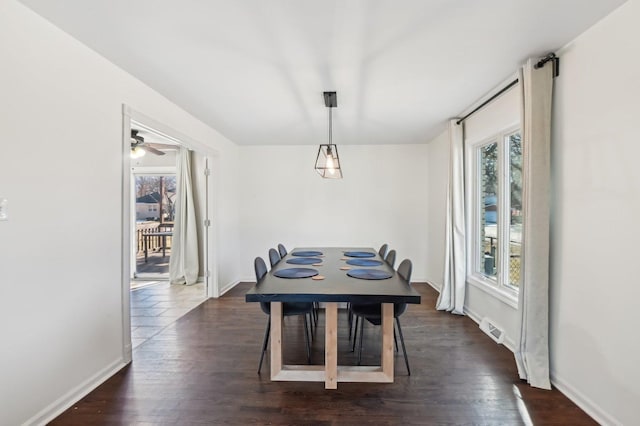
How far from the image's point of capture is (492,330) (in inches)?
125

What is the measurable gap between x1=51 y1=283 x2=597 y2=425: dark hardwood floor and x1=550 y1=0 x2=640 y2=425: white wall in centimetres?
33

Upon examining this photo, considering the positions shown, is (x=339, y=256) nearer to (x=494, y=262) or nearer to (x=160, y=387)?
(x=494, y=262)

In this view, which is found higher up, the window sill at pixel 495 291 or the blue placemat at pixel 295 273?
the blue placemat at pixel 295 273

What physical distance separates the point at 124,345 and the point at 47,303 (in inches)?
34.5

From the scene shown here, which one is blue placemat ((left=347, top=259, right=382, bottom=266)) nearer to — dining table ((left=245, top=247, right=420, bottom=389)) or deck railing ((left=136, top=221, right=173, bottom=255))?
dining table ((left=245, top=247, right=420, bottom=389))

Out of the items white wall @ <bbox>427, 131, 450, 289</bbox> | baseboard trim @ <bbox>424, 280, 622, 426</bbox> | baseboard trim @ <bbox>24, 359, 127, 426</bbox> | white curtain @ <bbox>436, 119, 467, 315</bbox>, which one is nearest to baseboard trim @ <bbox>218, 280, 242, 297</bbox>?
baseboard trim @ <bbox>24, 359, 127, 426</bbox>

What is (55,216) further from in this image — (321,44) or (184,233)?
(184,233)

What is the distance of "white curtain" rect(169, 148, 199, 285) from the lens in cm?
538

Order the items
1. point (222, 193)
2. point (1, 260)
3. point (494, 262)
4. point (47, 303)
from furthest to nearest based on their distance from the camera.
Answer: point (222, 193), point (494, 262), point (47, 303), point (1, 260)

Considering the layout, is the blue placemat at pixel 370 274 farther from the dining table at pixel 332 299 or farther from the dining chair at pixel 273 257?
the dining chair at pixel 273 257

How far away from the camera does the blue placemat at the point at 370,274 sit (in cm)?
249

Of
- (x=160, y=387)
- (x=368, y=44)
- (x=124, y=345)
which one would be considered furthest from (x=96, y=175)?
(x=368, y=44)

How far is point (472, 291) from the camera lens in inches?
147

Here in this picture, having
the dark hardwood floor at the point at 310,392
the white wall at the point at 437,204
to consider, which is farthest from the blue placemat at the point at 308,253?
the white wall at the point at 437,204
